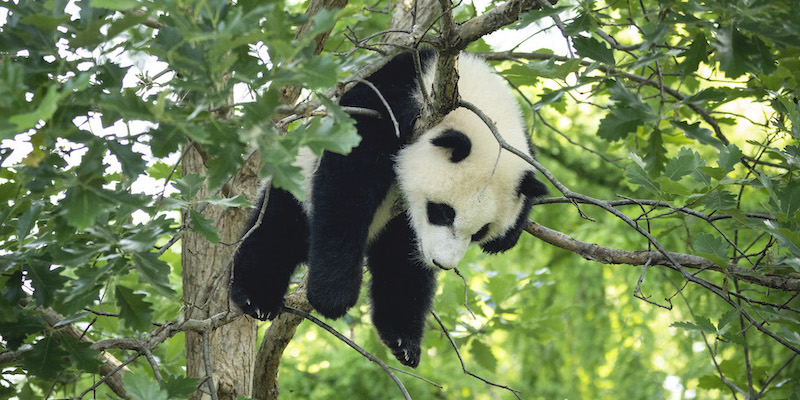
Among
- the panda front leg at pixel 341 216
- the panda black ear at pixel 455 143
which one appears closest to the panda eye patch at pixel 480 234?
the panda black ear at pixel 455 143

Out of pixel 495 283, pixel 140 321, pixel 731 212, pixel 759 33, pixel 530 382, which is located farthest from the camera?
pixel 530 382

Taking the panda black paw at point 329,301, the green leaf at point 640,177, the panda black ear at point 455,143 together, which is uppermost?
the green leaf at point 640,177

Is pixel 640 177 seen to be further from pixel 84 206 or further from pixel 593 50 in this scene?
pixel 84 206

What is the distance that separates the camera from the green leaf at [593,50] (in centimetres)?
222

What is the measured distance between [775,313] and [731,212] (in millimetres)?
376

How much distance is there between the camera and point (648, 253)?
2.78 metres

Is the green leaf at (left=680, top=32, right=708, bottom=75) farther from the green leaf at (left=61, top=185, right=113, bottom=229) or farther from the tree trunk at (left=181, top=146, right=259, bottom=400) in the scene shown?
the tree trunk at (left=181, top=146, right=259, bottom=400)

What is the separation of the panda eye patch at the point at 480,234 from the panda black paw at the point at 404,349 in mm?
809

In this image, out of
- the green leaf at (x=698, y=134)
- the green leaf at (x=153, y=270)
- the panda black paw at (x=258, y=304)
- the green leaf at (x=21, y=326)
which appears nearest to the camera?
the green leaf at (x=153, y=270)

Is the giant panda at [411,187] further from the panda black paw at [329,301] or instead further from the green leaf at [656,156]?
the green leaf at [656,156]

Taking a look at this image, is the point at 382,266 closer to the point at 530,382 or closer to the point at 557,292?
the point at 557,292

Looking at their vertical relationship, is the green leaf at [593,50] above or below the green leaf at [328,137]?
below

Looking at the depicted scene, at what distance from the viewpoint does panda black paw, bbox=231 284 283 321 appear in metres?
3.51

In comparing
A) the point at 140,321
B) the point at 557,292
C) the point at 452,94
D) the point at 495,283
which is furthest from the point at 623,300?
the point at 140,321
